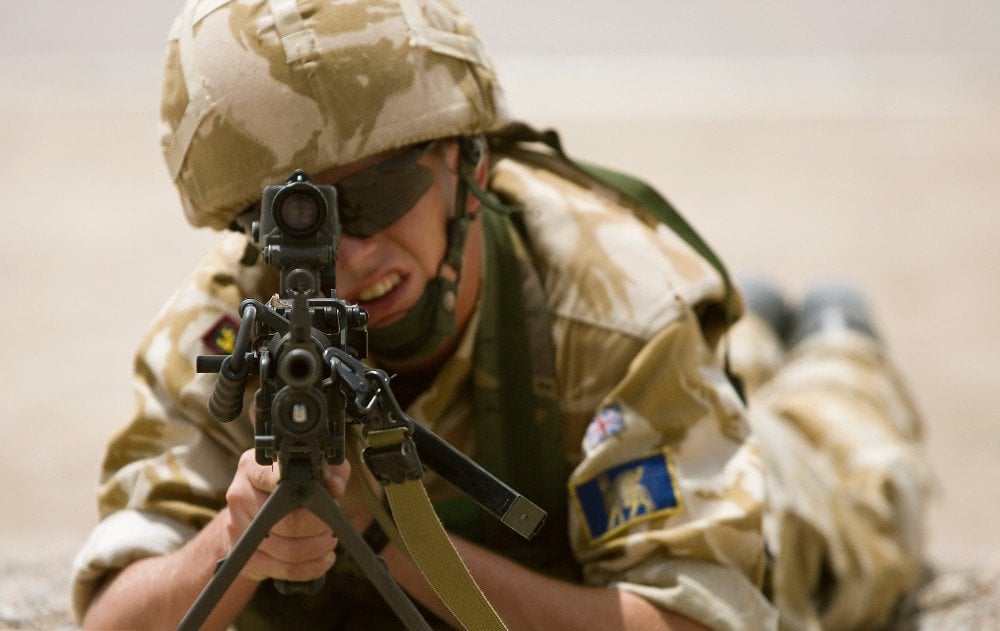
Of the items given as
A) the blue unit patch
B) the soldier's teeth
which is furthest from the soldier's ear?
the blue unit patch

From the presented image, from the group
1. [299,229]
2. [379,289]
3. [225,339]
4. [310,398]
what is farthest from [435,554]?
[225,339]

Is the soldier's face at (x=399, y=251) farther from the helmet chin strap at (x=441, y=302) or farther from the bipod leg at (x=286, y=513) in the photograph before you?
the bipod leg at (x=286, y=513)

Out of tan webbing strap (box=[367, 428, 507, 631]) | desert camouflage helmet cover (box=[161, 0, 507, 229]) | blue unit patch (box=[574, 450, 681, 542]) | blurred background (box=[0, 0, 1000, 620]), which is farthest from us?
blurred background (box=[0, 0, 1000, 620])

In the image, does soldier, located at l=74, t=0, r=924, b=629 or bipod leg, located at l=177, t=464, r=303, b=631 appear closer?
bipod leg, located at l=177, t=464, r=303, b=631

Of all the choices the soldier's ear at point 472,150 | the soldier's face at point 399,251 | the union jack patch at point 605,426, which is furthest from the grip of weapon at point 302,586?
the soldier's ear at point 472,150

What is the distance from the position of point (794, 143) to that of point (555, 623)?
10.8m

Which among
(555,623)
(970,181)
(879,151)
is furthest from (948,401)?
(555,623)

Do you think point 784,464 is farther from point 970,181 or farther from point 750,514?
point 970,181

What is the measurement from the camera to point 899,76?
16734 millimetres

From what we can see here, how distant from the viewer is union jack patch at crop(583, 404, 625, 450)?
9.29ft

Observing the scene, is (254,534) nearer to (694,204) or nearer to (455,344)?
(455,344)

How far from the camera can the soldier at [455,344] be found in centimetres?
259

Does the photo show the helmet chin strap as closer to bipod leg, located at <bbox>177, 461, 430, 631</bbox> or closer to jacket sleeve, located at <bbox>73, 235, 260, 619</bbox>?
jacket sleeve, located at <bbox>73, 235, 260, 619</bbox>

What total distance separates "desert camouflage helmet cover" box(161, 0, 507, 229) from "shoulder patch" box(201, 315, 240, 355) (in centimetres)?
29
